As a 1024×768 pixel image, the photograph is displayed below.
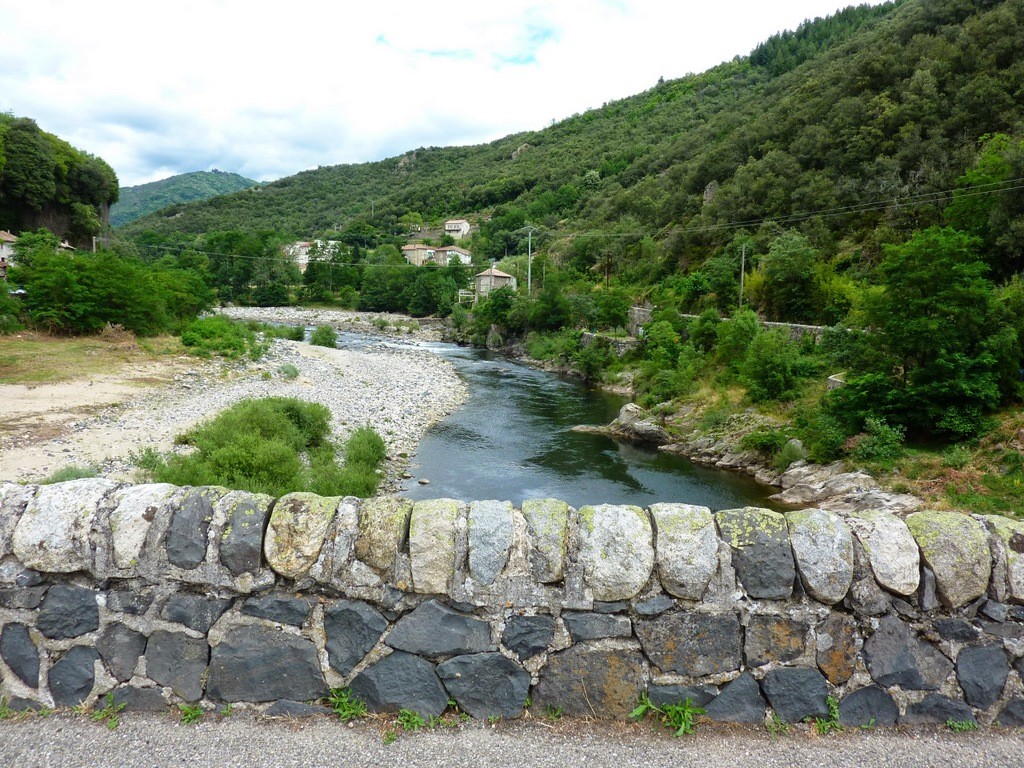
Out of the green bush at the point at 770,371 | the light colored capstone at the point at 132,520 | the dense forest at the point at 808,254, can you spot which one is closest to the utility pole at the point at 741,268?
the dense forest at the point at 808,254

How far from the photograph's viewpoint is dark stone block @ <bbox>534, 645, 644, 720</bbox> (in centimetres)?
291

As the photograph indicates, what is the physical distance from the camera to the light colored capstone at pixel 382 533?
9.60 feet

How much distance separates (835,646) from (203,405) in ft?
64.2

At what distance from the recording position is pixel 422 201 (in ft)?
426

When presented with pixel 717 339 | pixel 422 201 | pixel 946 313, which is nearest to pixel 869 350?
pixel 946 313

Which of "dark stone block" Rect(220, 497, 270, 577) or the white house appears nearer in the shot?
"dark stone block" Rect(220, 497, 270, 577)

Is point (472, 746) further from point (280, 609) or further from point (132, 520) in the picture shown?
point (132, 520)

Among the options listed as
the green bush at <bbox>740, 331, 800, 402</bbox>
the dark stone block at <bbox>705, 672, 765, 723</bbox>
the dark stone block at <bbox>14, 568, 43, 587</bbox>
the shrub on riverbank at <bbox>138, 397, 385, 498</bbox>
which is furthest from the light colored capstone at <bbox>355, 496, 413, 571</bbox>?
the green bush at <bbox>740, 331, 800, 402</bbox>

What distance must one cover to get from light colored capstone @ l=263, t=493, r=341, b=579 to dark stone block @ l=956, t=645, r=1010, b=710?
119 inches

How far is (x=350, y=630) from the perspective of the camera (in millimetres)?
2938

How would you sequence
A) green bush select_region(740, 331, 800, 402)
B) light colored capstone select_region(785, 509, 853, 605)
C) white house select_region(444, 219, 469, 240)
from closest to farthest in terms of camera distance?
light colored capstone select_region(785, 509, 853, 605) < green bush select_region(740, 331, 800, 402) < white house select_region(444, 219, 469, 240)

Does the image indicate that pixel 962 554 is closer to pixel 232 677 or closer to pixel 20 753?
pixel 232 677

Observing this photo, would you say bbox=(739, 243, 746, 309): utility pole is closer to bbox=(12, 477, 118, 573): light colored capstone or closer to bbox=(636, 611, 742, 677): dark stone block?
bbox=(636, 611, 742, 677): dark stone block

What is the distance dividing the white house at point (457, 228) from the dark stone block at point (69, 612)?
4267 inches
